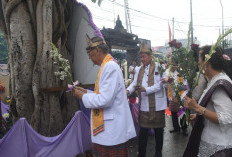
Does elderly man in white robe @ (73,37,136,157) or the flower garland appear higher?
the flower garland

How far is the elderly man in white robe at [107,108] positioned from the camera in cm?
183

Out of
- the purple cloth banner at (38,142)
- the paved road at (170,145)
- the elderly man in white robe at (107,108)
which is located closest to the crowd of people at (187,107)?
the elderly man in white robe at (107,108)

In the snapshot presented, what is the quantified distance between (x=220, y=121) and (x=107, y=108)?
100 cm

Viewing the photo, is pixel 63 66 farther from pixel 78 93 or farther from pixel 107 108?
pixel 107 108

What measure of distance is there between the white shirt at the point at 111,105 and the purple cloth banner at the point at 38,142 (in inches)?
34.3

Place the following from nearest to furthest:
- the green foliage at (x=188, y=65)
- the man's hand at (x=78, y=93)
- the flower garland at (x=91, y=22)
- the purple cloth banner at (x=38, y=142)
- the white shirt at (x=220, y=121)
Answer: the white shirt at (x=220, y=121), the green foliage at (x=188, y=65), the man's hand at (x=78, y=93), the purple cloth banner at (x=38, y=142), the flower garland at (x=91, y=22)

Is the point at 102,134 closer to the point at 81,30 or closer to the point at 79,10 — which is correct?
A: the point at 81,30

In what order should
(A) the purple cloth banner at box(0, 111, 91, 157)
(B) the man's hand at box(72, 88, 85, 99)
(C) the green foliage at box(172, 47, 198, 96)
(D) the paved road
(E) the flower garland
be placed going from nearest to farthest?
1. (C) the green foliage at box(172, 47, 198, 96)
2. (B) the man's hand at box(72, 88, 85, 99)
3. (A) the purple cloth banner at box(0, 111, 91, 157)
4. (E) the flower garland
5. (D) the paved road

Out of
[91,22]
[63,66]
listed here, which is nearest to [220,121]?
[63,66]

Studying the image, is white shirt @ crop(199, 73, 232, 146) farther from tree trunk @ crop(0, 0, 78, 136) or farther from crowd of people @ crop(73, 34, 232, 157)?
tree trunk @ crop(0, 0, 78, 136)

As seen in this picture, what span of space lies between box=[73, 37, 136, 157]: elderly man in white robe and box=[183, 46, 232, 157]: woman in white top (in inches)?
24.8

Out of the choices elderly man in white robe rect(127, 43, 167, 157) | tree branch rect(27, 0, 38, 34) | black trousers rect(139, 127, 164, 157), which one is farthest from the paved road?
tree branch rect(27, 0, 38, 34)

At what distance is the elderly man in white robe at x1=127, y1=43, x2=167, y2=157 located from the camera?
3.19 metres

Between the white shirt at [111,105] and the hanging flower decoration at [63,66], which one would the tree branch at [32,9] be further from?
the white shirt at [111,105]
